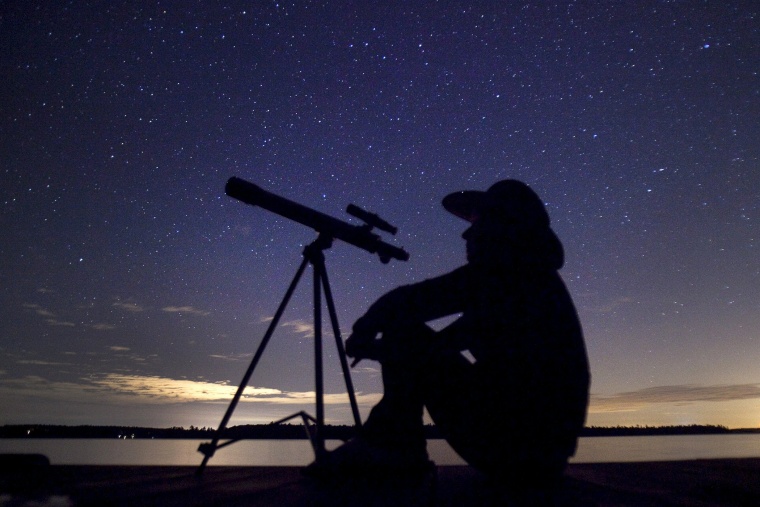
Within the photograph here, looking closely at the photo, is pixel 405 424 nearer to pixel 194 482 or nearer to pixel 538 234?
pixel 538 234

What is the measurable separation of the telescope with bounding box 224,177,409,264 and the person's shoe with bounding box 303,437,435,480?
210 cm

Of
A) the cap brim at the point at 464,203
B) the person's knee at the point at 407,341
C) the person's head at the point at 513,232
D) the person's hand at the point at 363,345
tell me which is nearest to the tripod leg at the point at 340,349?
the cap brim at the point at 464,203

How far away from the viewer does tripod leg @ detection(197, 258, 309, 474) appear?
3.10 metres

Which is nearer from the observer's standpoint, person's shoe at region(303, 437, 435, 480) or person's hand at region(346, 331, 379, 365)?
person's shoe at region(303, 437, 435, 480)

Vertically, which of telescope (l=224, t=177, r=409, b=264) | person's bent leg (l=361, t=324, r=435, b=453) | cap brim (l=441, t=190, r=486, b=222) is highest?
telescope (l=224, t=177, r=409, b=264)

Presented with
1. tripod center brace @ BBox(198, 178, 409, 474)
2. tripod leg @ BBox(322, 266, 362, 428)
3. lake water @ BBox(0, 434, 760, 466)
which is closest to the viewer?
tripod center brace @ BBox(198, 178, 409, 474)

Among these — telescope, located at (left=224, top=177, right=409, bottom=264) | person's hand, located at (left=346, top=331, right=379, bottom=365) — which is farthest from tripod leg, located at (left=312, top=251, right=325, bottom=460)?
person's hand, located at (left=346, top=331, right=379, bottom=365)

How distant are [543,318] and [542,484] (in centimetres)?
74

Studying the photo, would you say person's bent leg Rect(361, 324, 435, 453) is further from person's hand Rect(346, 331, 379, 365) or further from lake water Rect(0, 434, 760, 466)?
lake water Rect(0, 434, 760, 466)

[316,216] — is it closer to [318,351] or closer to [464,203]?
[318,351]

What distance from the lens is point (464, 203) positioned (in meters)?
2.50

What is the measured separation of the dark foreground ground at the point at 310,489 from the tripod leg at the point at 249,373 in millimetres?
181

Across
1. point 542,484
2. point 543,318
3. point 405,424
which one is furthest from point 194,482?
point 543,318

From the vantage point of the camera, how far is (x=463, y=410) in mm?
1847
